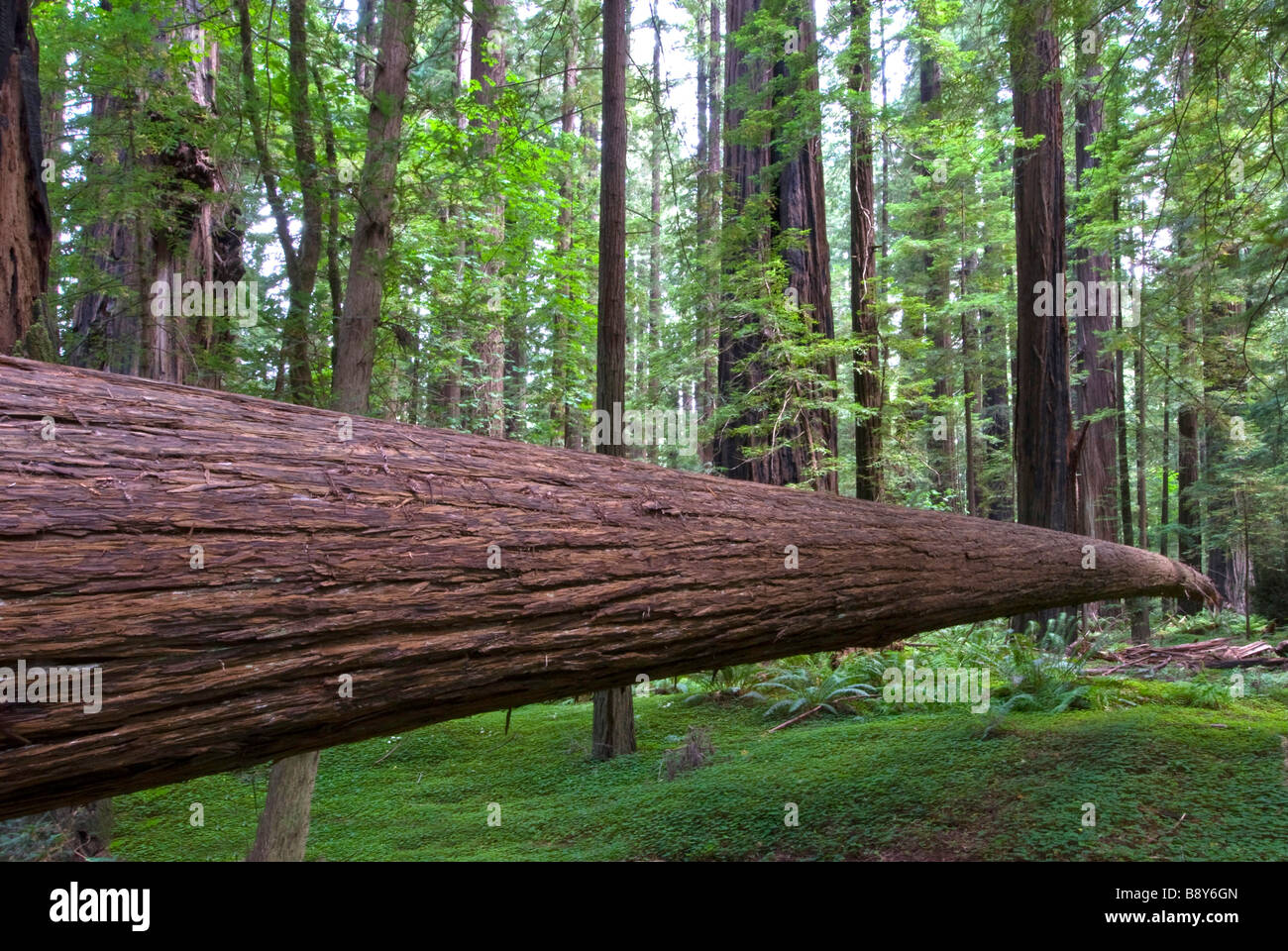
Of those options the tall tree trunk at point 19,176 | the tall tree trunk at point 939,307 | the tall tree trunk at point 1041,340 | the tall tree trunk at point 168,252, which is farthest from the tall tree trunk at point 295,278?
the tall tree trunk at point 939,307

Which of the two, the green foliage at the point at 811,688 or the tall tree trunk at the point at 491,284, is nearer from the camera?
the green foliage at the point at 811,688

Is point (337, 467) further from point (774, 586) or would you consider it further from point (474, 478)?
point (774, 586)

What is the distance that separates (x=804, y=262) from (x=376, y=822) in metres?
7.52

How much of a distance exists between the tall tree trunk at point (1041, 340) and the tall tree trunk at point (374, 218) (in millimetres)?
7044

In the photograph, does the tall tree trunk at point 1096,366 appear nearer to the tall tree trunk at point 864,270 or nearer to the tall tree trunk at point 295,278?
the tall tree trunk at point 864,270

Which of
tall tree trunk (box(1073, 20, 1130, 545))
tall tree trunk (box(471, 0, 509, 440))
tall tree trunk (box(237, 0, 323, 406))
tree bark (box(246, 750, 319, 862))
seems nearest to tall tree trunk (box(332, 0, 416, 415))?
tall tree trunk (box(237, 0, 323, 406))

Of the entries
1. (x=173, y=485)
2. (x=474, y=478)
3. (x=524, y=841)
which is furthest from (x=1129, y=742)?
(x=173, y=485)

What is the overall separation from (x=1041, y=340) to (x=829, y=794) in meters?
6.41

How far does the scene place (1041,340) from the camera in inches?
339

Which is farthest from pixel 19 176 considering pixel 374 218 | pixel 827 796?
pixel 827 796

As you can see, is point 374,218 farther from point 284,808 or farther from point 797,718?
point 797,718

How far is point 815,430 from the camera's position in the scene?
322 inches

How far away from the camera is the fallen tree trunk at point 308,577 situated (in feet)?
5.73
